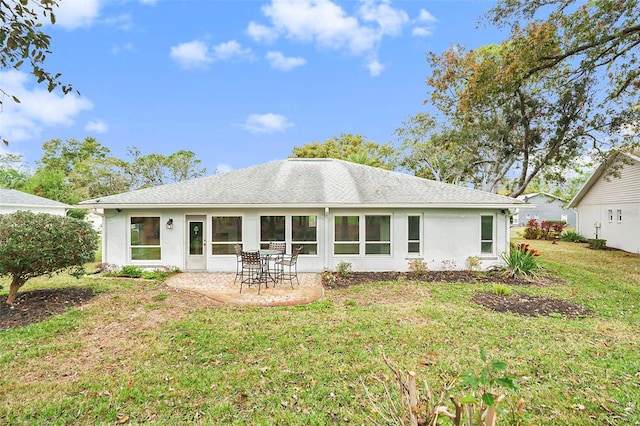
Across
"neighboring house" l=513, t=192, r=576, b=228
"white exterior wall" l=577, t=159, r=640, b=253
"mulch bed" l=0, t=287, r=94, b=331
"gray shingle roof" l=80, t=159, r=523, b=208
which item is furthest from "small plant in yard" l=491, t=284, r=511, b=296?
"neighboring house" l=513, t=192, r=576, b=228

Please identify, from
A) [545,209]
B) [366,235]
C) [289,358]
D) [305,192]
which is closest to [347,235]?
[366,235]

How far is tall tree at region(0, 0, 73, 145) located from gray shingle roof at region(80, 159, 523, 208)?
862 cm

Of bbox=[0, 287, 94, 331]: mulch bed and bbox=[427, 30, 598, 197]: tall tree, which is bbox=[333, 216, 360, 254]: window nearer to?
bbox=[427, 30, 598, 197]: tall tree

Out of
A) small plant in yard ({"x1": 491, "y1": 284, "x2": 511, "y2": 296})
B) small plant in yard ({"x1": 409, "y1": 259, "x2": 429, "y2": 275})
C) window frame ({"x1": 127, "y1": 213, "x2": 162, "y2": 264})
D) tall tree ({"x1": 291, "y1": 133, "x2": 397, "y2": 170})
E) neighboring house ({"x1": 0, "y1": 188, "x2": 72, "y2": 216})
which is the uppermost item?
tall tree ({"x1": 291, "y1": 133, "x2": 397, "y2": 170})

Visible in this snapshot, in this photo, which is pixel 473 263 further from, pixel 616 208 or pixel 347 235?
pixel 616 208

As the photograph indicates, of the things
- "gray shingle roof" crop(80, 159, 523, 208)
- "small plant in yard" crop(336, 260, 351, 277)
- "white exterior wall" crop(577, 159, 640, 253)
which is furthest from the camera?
"white exterior wall" crop(577, 159, 640, 253)

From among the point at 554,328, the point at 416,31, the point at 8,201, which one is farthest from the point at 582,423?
the point at 8,201

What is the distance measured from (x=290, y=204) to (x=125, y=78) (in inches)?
563

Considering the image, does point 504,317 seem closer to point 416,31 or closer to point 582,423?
point 582,423

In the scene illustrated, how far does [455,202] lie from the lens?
10961 millimetres

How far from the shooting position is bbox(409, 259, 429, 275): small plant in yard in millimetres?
10927

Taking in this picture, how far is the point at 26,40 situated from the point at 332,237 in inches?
382

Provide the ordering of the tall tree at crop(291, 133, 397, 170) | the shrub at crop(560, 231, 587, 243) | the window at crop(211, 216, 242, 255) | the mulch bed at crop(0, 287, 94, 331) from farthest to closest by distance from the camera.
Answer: the tall tree at crop(291, 133, 397, 170) → the shrub at crop(560, 231, 587, 243) → the window at crop(211, 216, 242, 255) → the mulch bed at crop(0, 287, 94, 331)

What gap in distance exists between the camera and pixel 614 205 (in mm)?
18141
